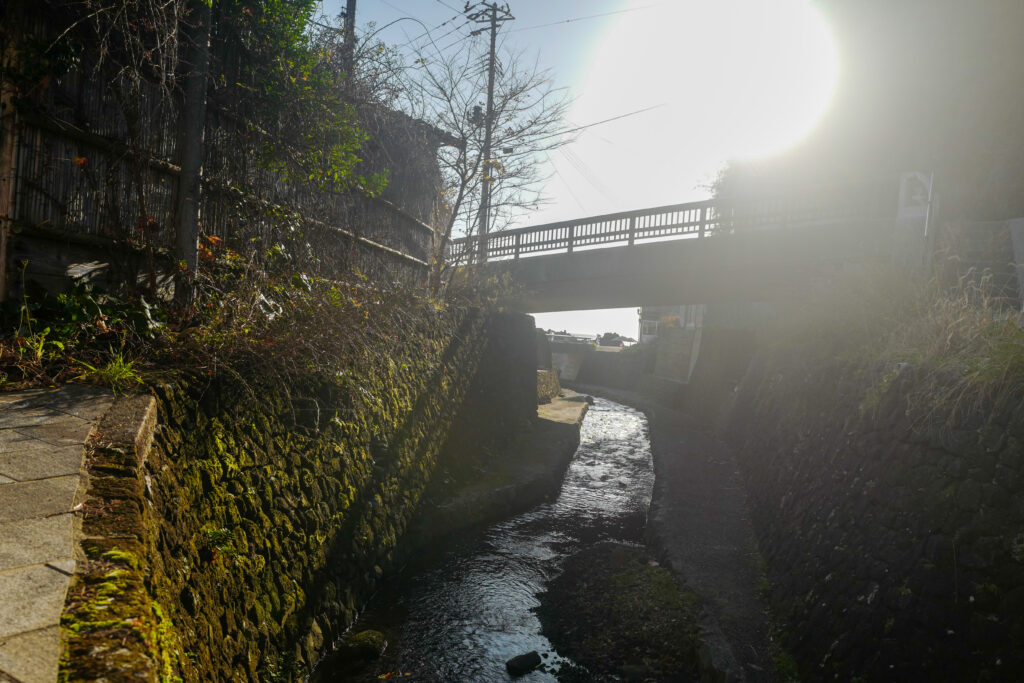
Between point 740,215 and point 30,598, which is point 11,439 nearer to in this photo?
point 30,598

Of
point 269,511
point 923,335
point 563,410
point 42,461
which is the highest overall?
point 923,335

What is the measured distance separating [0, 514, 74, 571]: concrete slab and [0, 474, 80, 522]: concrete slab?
6cm

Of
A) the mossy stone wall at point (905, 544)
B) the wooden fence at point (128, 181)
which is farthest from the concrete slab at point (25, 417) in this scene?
the mossy stone wall at point (905, 544)

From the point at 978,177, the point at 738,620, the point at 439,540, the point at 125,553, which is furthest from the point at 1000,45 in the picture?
the point at 125,553

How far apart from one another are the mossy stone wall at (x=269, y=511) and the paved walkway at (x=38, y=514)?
308 millimetres

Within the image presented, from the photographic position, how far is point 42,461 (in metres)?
2.72

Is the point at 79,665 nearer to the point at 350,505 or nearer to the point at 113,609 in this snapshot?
the point at 113,609

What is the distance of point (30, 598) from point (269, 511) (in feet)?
7.78

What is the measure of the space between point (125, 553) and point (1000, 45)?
20736mm

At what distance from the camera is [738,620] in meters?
5.08

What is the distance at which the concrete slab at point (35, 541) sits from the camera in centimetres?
205

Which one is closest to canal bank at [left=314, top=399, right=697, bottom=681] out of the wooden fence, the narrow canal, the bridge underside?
the narrow canal

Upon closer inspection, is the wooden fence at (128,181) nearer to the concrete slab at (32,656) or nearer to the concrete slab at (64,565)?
the concrete slab at (64,565)

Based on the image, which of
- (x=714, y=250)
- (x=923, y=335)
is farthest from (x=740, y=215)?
(x=923, y=335)
